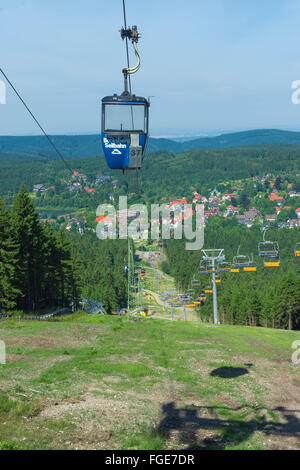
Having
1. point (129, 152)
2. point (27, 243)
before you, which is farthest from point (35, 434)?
point (27, 243)

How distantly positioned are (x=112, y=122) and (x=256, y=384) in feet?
40.4

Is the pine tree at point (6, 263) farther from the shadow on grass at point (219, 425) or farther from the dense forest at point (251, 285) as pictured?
the dense forest at point (251, 285)

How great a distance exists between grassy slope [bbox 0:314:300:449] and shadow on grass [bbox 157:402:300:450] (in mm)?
28

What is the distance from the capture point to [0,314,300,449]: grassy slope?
1062cm

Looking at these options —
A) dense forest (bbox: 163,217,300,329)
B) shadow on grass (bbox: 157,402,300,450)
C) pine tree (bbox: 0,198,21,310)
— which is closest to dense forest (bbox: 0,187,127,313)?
pine tree (bbox: 0,198,21,310)

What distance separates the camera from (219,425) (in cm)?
1184

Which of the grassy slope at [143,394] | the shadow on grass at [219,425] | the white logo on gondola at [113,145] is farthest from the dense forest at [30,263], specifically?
the shadow on grass at [219,425]

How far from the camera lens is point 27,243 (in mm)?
42656

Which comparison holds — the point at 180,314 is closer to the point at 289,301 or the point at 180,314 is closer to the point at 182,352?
the point at 289,301

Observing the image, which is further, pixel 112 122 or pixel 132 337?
pixel 132 337

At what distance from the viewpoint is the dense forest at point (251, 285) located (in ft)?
192

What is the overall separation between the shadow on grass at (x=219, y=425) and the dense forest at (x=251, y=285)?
4590cm

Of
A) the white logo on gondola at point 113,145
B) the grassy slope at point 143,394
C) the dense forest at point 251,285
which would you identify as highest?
the white logo on gondola at point 113,145

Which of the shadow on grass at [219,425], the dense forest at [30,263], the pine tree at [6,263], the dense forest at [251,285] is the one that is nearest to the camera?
the shadow on grass at [219,425]
